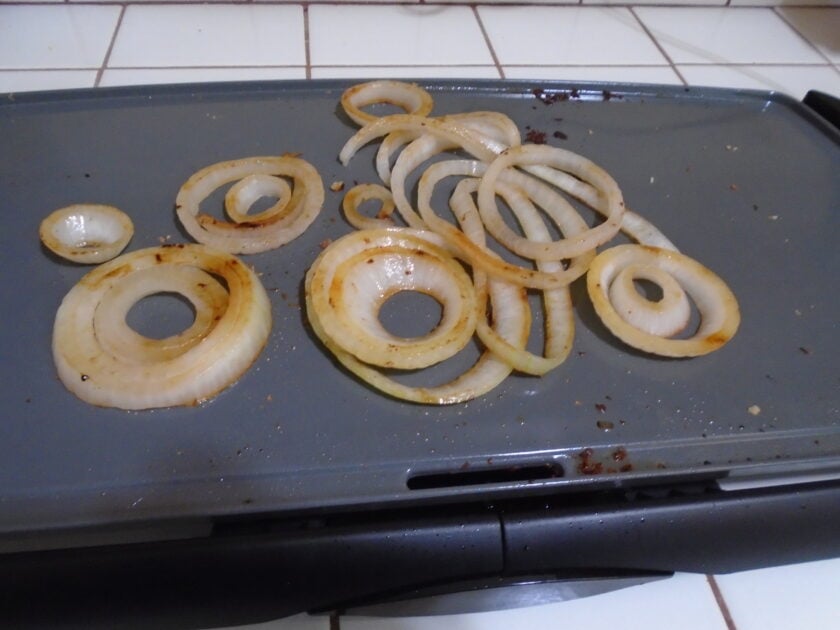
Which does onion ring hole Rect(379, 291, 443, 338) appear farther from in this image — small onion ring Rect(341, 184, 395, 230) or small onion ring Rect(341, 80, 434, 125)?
small onion ring Rect(341, 80, 434, 125)

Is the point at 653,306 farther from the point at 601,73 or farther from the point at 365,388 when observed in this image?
the point at 601,73

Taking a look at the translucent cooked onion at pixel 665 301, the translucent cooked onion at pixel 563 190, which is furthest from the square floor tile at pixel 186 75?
the translucent cooked onion at pixel 665 301

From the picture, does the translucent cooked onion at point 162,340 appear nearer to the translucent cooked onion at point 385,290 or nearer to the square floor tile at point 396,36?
the translucent cooked onion at point 385,290

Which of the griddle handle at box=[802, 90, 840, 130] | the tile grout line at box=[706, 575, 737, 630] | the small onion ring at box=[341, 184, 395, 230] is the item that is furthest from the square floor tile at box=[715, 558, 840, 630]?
the griddle handle at box=[802, 90, 840, 130]

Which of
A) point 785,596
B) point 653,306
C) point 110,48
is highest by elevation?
point 110,48

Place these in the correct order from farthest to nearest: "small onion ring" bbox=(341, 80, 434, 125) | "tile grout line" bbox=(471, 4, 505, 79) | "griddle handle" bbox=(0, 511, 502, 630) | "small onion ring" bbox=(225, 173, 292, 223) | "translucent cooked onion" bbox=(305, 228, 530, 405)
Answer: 1. "tile grout line" bbox=(471, 4, 505, 79)
2. "small onion ring" bbox=(341, 80, 434, 125)
3. "small onion ring" bbox=(225, 173, 292, 223)
4. "translucent cooked onion" bbox=(305, 228, 530, 405)
5. "griddle handle" bbox=(0, 511, 502, 630)

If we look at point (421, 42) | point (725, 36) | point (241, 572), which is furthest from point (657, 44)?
point (241, 572)
